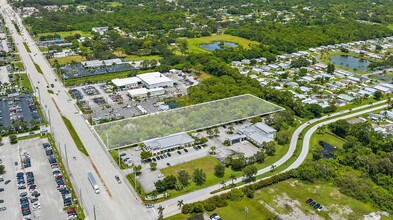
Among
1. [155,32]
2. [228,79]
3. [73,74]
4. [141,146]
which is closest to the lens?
[141,146]

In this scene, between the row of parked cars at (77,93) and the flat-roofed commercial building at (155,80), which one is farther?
the flat-roofed commercial building at (155,80)

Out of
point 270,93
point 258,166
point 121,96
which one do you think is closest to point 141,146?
point 258,166

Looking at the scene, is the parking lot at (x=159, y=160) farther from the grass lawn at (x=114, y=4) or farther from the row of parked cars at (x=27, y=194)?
the grass lawn at (x=114, y=4)

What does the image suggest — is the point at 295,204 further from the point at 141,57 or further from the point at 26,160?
the point at 141,57

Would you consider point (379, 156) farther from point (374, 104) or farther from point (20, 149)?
point (20, 149)

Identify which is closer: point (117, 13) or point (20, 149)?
point (20, 149)

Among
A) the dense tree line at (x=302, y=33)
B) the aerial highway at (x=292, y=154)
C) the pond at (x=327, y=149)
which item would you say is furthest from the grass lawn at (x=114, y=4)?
the pond at (x=327, y=149)
